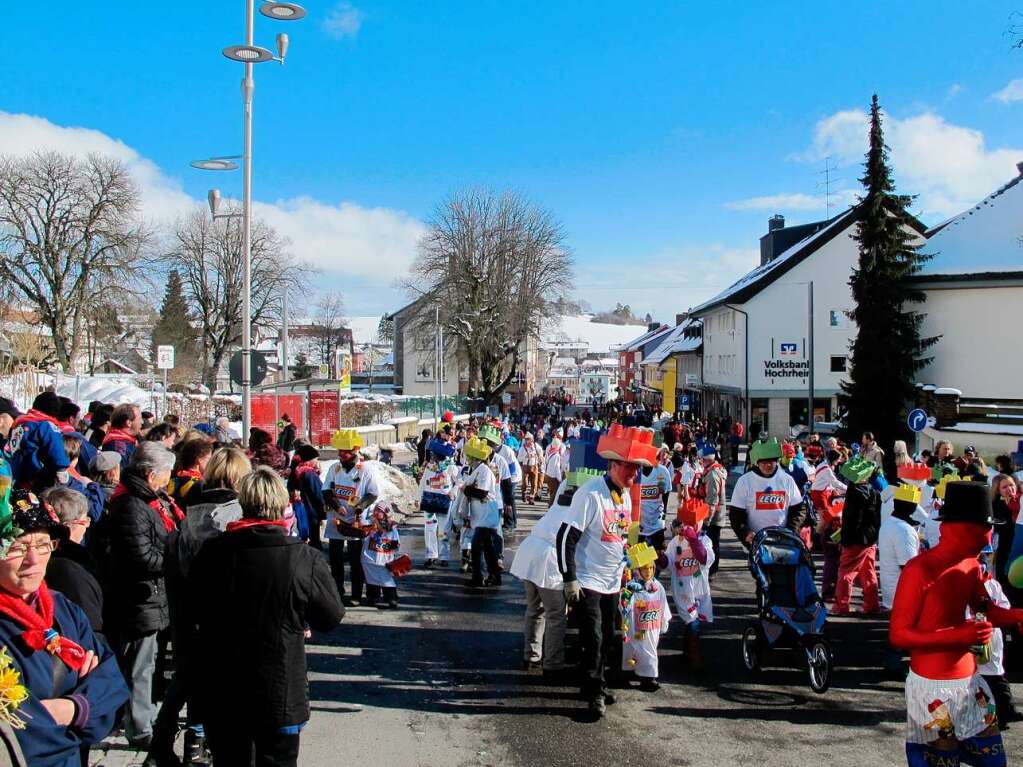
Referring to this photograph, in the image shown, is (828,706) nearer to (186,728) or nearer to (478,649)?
(478,649)

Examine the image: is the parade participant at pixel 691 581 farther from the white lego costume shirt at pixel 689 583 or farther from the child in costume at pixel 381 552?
the child in costume at pixel 381 552

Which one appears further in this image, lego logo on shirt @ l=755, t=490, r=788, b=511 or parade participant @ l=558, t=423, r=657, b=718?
lego logo on shirt @ l=755, t=490, r=788, b=511

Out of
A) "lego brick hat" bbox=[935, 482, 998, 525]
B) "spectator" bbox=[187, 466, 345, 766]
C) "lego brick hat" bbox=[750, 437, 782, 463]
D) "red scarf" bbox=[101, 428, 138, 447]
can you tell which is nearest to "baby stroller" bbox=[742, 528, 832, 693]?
"lego brick hat" bbox=[750, 437, 782, 463]

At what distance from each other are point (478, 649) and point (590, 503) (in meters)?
2.45

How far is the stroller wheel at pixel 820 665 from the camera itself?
682 centimetres

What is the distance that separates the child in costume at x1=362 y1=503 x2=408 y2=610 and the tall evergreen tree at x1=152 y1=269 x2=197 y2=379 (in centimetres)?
5242

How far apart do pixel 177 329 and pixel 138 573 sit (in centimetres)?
6237

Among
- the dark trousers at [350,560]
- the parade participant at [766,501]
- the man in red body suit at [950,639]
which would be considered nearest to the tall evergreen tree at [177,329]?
the dark trousers at [350,560]

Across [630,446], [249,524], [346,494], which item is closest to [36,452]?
[346,494]

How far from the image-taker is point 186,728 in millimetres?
5184

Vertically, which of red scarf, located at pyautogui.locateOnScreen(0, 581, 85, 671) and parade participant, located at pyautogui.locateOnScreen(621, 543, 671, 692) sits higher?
red scarf, located at pyautogui.locateOnScreen(0, 581, 85, 671)

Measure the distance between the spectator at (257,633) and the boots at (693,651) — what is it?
4590 millimetres

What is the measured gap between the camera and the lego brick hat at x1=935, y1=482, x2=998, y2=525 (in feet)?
13.4

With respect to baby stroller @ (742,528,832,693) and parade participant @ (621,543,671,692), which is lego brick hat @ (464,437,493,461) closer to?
parade participant @ (621,543,671,692)
